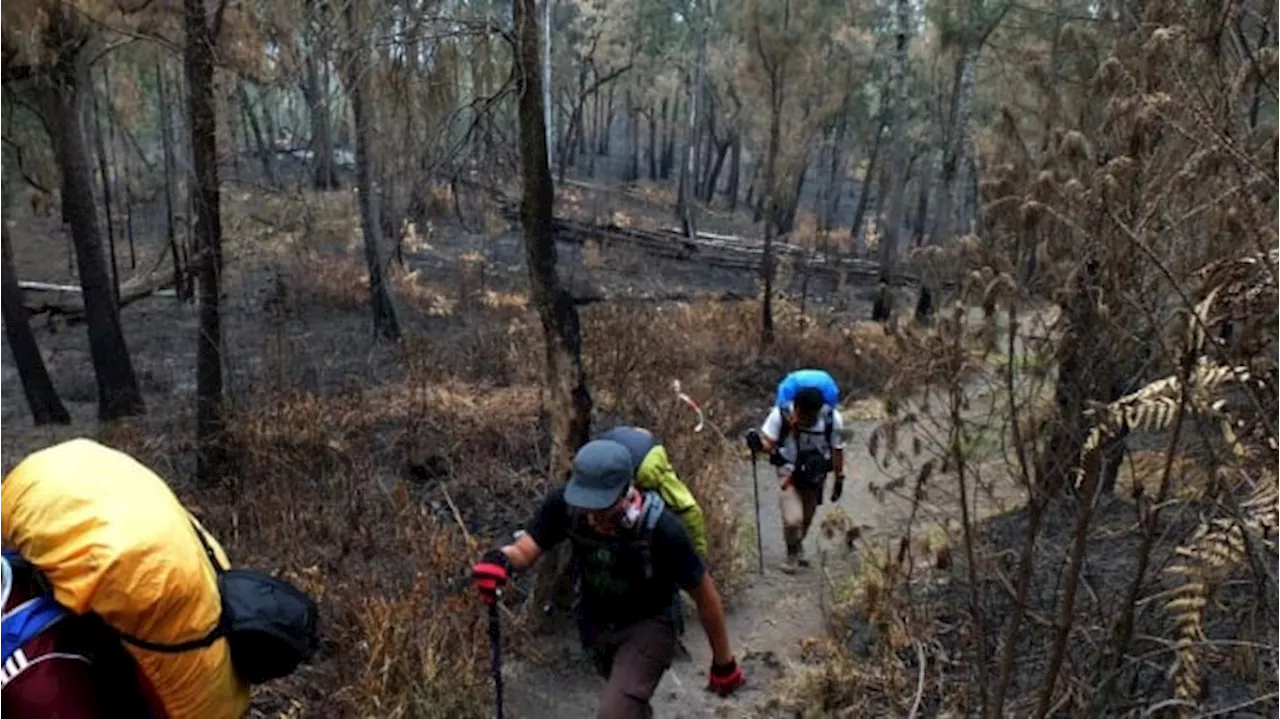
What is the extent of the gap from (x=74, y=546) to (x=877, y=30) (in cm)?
3538

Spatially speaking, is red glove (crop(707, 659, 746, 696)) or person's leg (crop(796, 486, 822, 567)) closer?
red glove (crop(707, 659, 746, 696))

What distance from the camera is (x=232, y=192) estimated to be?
2647 cm

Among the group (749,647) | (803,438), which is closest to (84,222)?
(803,438)

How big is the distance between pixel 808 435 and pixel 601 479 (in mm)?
3891

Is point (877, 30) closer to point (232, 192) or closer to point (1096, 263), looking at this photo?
point (232, 192)

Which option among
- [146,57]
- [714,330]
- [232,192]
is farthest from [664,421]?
[232,192]

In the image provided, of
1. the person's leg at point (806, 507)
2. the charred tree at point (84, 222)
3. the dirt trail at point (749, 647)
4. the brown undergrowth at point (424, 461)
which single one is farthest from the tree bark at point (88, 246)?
the person's leg at point (806, 507)

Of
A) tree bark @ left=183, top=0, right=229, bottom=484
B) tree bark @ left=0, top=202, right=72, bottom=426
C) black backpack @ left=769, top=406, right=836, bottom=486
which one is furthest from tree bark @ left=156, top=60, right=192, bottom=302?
black backpack @ left=769, top=406, right=836, bottom=486

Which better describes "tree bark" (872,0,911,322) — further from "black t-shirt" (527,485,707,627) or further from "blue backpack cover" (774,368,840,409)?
"black t-shirt" (527,485,707,627)

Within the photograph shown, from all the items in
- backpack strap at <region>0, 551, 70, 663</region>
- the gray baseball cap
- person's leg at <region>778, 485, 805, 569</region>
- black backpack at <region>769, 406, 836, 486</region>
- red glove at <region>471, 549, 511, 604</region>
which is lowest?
person's leg at <region>778, 485, 805, 569</region>

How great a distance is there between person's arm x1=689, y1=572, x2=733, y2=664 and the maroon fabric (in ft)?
7.65

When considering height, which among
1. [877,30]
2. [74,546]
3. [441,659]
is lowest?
[441,659]

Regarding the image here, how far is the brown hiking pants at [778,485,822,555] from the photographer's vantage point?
8008mm

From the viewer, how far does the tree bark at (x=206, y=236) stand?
7.89 meters
